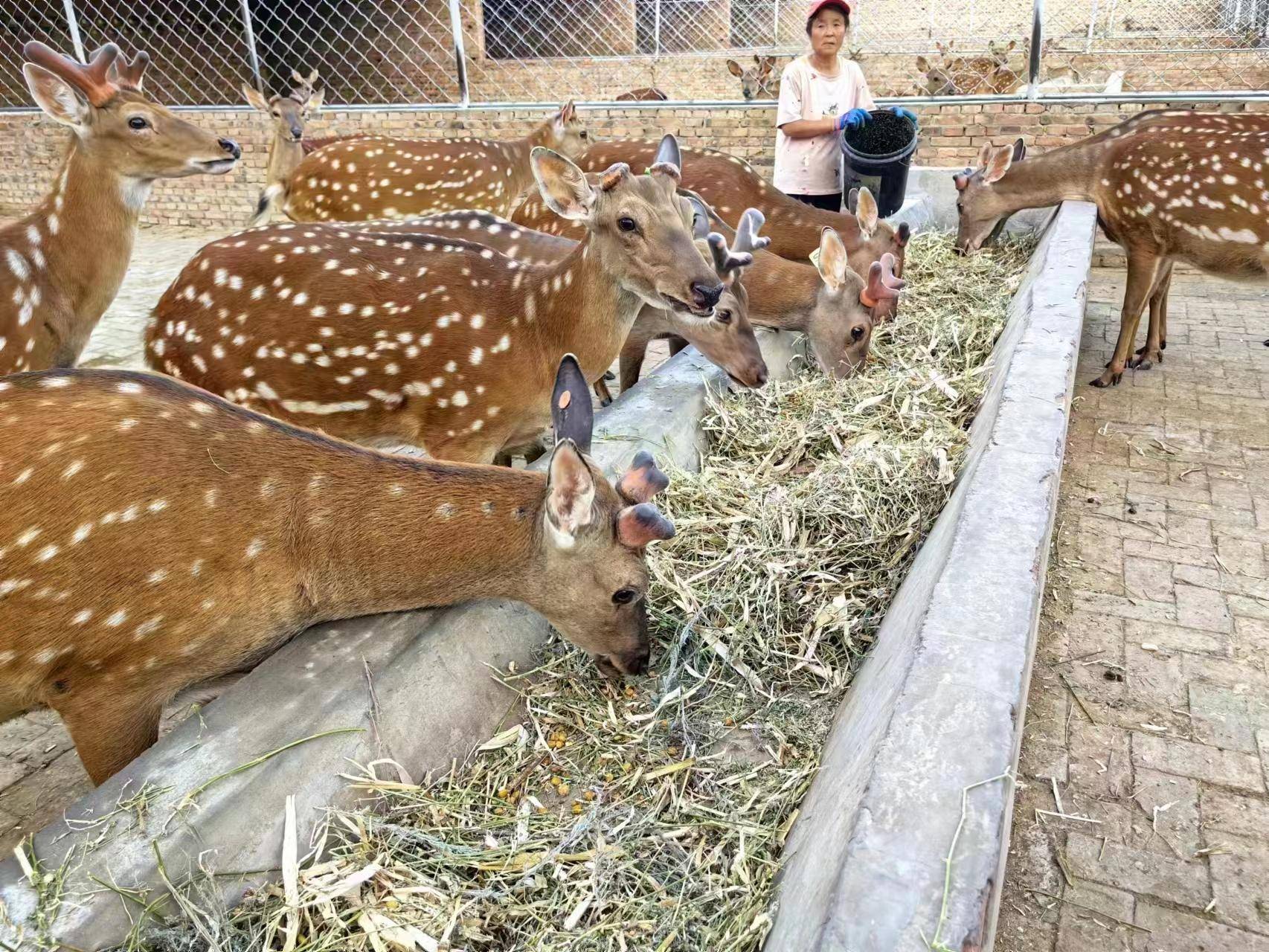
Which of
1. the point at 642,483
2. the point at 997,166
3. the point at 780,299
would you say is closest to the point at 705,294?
the point at 642,483

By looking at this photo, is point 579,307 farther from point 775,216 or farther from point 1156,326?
point 1156,326

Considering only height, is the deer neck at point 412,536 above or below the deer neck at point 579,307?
below

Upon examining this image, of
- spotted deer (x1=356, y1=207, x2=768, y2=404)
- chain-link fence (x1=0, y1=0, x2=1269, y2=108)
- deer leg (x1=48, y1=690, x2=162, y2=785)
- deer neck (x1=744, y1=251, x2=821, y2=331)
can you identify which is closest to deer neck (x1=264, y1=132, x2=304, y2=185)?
chain-link fence (x1=0, y1=0, x2=1269, y2=108)

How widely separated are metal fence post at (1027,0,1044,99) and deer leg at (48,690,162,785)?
9093 mm

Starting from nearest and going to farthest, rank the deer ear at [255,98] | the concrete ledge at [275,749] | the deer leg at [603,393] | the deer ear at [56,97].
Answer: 1. the concrete ledge at [275,749]
2. the deer ear at [56,97]
3. the deer leg at [603,393]
4. the deer ear at [255,98]

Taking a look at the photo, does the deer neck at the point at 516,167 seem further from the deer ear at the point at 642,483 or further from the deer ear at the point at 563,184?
the deer ear at the point at 642,483

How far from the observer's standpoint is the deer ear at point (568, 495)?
2244 mm

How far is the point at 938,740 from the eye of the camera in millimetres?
1616

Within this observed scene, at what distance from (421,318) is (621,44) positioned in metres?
12.8

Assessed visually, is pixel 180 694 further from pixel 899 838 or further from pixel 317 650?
pixel 899 838

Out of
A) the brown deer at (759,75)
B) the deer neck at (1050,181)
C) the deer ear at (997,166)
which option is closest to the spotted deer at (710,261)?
the deer neck at (1050,181)

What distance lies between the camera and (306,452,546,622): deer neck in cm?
234

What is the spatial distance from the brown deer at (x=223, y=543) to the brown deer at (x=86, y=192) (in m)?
2.07

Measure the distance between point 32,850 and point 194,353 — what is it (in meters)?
2.37
